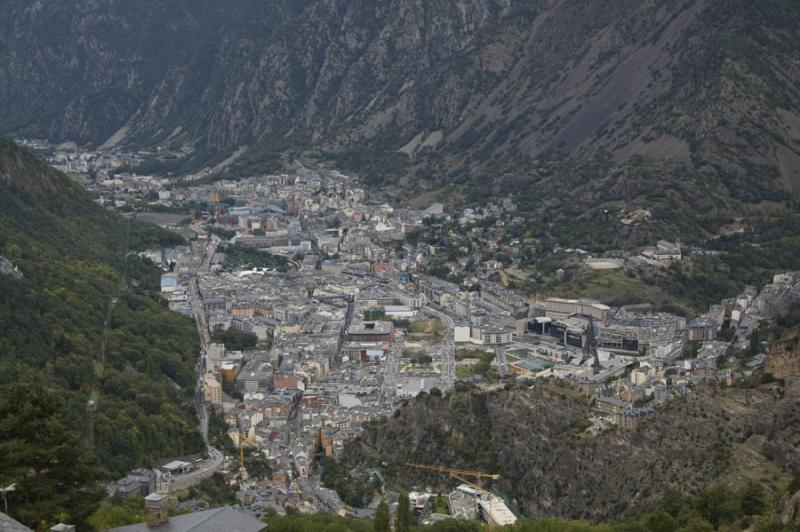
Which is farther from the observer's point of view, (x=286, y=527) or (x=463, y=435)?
(x=463, y=435)

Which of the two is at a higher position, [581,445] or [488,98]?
[488,98]

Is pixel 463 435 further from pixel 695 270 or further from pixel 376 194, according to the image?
pixel 376 194

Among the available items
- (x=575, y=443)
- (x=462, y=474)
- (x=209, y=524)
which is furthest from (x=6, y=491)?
(x=575, y=443)

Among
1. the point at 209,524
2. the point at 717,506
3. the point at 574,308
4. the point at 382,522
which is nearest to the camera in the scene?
the point at 209,524

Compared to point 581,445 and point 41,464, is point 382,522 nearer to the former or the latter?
point 581,445

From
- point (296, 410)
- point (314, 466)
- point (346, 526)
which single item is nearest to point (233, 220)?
point (296, 410)

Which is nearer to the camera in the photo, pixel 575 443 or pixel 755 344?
pixel 575 443
